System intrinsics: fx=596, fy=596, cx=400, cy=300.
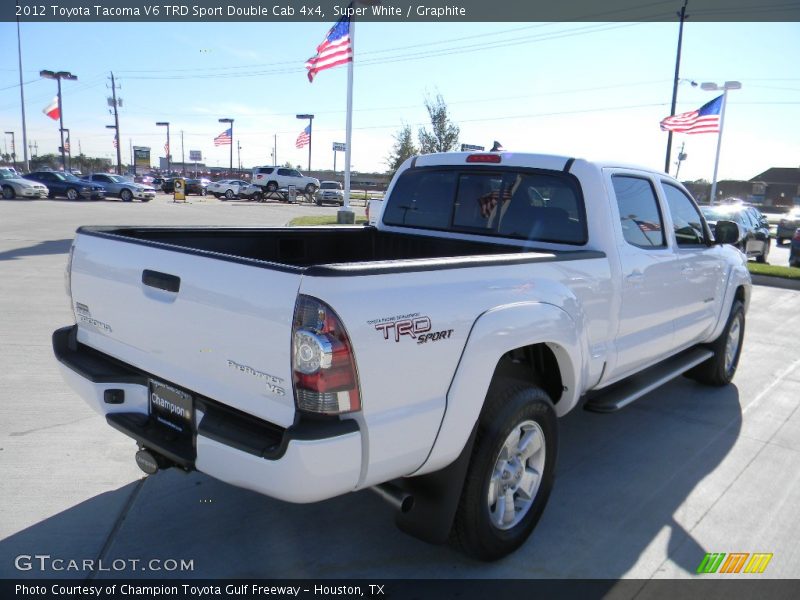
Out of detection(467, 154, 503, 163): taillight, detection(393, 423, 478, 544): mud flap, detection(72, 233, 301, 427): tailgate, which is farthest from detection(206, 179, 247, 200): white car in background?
detection(393, 423, 478, 544): mud flap

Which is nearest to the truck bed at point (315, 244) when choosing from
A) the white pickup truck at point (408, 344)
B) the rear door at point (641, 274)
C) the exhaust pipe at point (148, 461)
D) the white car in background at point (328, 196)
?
the white pickup truck at point (408, 344)

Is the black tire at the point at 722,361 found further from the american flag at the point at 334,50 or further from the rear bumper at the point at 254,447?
the american flag at the point at 334,50

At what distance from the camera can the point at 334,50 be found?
17500mm

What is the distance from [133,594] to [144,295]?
1.32 meters

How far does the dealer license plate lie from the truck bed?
33.6 inches

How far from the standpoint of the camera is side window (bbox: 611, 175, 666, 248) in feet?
12.6

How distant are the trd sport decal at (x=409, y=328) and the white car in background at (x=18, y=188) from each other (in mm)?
33524

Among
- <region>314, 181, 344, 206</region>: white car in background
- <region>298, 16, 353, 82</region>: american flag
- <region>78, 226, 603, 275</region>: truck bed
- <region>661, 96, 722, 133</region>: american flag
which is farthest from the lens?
<region>314, 181, 344, 206</region>: white car in background

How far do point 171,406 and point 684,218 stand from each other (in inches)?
160

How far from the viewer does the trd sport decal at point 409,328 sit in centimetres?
214

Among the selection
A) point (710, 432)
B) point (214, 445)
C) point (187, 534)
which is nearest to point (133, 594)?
point (187, 534)

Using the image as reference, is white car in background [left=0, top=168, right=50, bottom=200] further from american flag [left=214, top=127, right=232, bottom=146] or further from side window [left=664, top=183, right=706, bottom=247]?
side window [left=664, top=183, right=706, bottom=247]

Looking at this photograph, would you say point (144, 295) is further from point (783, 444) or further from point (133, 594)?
point (783, 444)

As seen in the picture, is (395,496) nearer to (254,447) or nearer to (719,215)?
(254,447)
